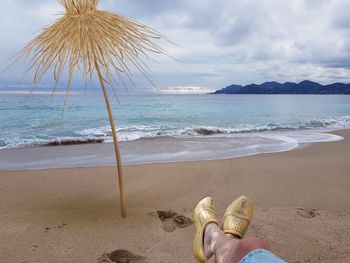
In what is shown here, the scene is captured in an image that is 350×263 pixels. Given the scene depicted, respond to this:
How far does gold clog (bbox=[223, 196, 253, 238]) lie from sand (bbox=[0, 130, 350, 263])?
1.76ft

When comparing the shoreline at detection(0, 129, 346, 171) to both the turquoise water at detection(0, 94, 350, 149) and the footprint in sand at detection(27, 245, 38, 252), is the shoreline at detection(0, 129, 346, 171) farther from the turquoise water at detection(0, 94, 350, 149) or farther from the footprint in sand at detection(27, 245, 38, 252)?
the footprint in sand at detection(27, 245, 38, 252)

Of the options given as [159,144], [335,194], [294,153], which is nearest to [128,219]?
[335,194]

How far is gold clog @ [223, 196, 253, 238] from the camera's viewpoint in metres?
2.17

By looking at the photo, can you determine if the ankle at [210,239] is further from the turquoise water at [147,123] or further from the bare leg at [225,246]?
the turquoise water at [147,123]

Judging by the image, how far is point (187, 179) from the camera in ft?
15.4

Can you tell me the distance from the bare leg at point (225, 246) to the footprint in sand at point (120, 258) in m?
0.68

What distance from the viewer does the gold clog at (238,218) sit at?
2.17 m

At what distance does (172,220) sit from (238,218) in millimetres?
1156

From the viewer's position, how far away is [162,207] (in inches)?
144

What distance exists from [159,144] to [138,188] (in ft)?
16.5

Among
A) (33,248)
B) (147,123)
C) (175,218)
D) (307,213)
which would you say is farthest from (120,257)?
(147,123)

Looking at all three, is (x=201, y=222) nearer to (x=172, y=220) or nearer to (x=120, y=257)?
(x=120, y=257)

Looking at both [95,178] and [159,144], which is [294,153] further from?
[95,178]

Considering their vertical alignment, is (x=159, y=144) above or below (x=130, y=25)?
below
